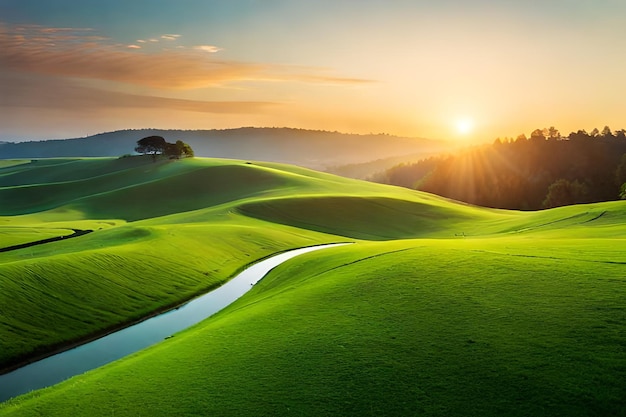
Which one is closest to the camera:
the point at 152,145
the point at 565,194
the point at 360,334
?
the point at 360,334

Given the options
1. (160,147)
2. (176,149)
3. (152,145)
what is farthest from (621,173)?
(152,145)

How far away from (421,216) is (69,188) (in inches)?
4110

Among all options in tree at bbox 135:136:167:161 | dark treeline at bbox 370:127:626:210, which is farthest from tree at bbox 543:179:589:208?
tree at bbox 135:136:167:161

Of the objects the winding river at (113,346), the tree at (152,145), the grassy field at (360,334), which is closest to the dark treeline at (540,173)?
the tree at (152,145)

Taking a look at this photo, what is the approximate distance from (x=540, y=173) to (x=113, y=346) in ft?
562

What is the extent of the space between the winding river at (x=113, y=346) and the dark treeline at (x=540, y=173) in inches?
5253

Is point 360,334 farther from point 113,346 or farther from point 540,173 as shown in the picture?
point 540,173

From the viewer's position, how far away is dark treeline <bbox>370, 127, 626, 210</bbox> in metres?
148

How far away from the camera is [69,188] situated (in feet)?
449

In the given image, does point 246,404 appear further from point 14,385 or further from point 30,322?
point 30,322

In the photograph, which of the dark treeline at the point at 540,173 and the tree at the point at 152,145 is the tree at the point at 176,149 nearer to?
the tree at the point at 152,145

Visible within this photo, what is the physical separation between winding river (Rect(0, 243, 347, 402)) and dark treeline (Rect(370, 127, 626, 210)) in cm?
13344

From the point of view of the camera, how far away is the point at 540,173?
554 feet

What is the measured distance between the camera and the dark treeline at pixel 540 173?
14788 centimetres
